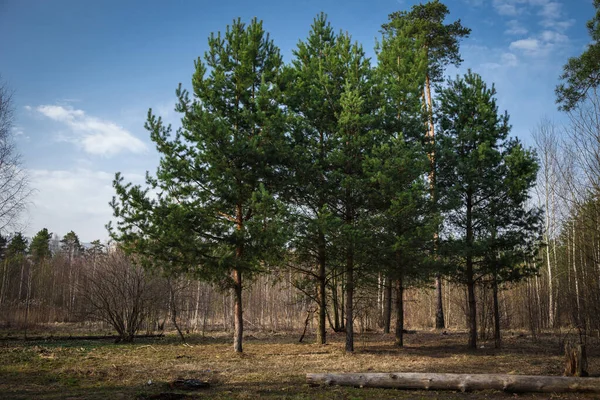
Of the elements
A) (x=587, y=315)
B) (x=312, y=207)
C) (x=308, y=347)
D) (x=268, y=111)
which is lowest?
(x=308, y=347)

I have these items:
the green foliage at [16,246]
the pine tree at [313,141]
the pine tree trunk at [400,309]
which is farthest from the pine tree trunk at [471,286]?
the green foliage at [16,246]

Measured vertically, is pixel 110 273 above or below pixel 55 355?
above

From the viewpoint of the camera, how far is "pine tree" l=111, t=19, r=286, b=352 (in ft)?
42.3

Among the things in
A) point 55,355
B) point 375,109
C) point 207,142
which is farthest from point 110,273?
point 375,109

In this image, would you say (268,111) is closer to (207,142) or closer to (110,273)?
(207,142)

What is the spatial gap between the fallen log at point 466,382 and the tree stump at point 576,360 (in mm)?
1004

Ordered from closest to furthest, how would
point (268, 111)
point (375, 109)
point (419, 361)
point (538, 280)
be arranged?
1. point (419, 361)
2. point (268, 111)
3. point (375, 109)
4. point (538, 280)

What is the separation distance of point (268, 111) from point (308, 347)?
8.58 m

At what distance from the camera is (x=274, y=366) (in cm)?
1150

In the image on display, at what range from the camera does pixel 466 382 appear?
27.2 feet

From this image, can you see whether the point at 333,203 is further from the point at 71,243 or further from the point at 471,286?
the point at 71,243

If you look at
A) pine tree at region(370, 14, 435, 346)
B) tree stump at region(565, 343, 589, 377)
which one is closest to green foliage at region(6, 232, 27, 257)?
pine tree at region(370, 14, 435, 346)

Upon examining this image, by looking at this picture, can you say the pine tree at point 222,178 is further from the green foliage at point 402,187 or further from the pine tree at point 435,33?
the pine tree at point 435,33

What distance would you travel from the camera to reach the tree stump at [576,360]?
8953mm
